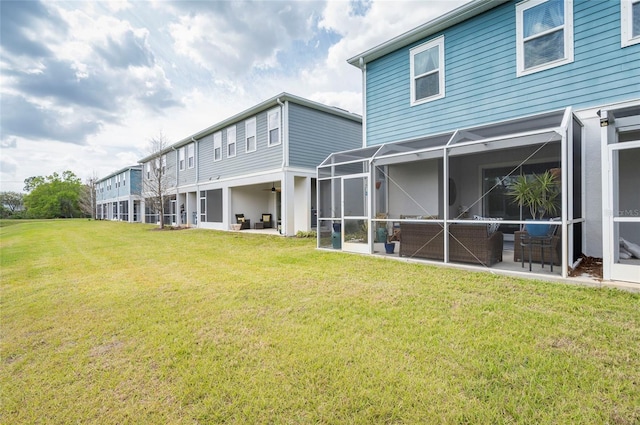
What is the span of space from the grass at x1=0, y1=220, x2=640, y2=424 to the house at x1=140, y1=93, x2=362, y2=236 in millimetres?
7748

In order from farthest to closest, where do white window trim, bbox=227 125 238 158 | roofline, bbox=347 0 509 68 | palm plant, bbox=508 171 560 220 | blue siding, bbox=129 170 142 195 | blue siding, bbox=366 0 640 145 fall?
1. blue siding, bbox=129 170 142 195
2. white window trim, bbox=227 125 238 158
3. roofline, bbox=347 0 509 68
4. palm plant, bbox=508 171 560 220
5. blue siding, bbox=366 0 640 145

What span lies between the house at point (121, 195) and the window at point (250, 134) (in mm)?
16319

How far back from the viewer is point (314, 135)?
12977 millimetres

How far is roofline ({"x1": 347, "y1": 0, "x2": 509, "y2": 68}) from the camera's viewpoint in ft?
22.7

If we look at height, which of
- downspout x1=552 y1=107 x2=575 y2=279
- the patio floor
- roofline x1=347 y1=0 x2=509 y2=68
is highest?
roofline x1=347 y1=0 x2=509 y2=68

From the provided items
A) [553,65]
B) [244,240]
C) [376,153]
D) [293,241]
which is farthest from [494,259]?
[244,240]

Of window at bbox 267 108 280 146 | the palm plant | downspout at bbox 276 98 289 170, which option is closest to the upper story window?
the palm plant

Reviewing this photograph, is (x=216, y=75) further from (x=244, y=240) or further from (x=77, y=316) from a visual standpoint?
(x=77, y=316)

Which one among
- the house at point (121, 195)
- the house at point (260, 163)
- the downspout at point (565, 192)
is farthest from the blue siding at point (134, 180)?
the downspout at point (565, 192)

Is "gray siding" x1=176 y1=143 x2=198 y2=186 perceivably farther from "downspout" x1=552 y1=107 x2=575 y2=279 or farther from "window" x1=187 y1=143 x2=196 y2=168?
"downspout" x1=552 y1=107 x2=575 y2=279

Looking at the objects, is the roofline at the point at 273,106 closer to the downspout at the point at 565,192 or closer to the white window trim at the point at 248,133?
the white window trim at the point at 248,133

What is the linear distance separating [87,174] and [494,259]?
4714 centimetres

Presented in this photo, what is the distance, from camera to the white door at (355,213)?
25.3ft

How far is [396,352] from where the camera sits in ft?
8.89
